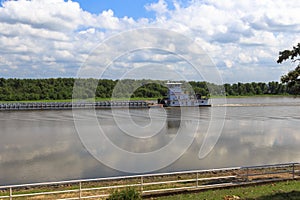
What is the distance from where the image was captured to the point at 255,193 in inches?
435

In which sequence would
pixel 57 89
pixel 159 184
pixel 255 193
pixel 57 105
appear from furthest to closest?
pixel 57 89 → pixel 57 105 → pixel 159 184 → pixel 255 193

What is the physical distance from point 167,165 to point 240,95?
487 ft

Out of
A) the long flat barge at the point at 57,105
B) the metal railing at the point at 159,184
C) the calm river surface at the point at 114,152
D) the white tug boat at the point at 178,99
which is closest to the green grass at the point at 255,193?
the metal railing at the point at 159,184

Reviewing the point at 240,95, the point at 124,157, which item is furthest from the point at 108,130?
the point at 240,95

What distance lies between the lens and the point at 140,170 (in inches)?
777

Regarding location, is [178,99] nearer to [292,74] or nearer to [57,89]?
[57,89]

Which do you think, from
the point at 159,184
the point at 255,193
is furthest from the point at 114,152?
the point at 255,193

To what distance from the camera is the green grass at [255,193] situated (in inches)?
410

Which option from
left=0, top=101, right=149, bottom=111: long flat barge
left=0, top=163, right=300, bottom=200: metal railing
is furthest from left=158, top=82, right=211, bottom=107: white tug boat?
left=0, top=163, right=300, bottom=200: metal railing

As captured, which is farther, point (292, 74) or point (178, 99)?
point (178, 99)

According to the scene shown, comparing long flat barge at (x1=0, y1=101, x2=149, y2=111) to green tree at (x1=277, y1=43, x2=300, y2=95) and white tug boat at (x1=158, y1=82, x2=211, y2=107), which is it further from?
green tree at (x1=277, y1=43, x2=300, y2=95)

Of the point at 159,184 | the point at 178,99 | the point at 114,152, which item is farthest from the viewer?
the point at 178,99

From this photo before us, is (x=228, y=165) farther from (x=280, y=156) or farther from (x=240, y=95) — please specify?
(x=240, y=95)

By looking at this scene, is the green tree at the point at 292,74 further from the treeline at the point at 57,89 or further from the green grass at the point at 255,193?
the treeline at the point at 57,89
